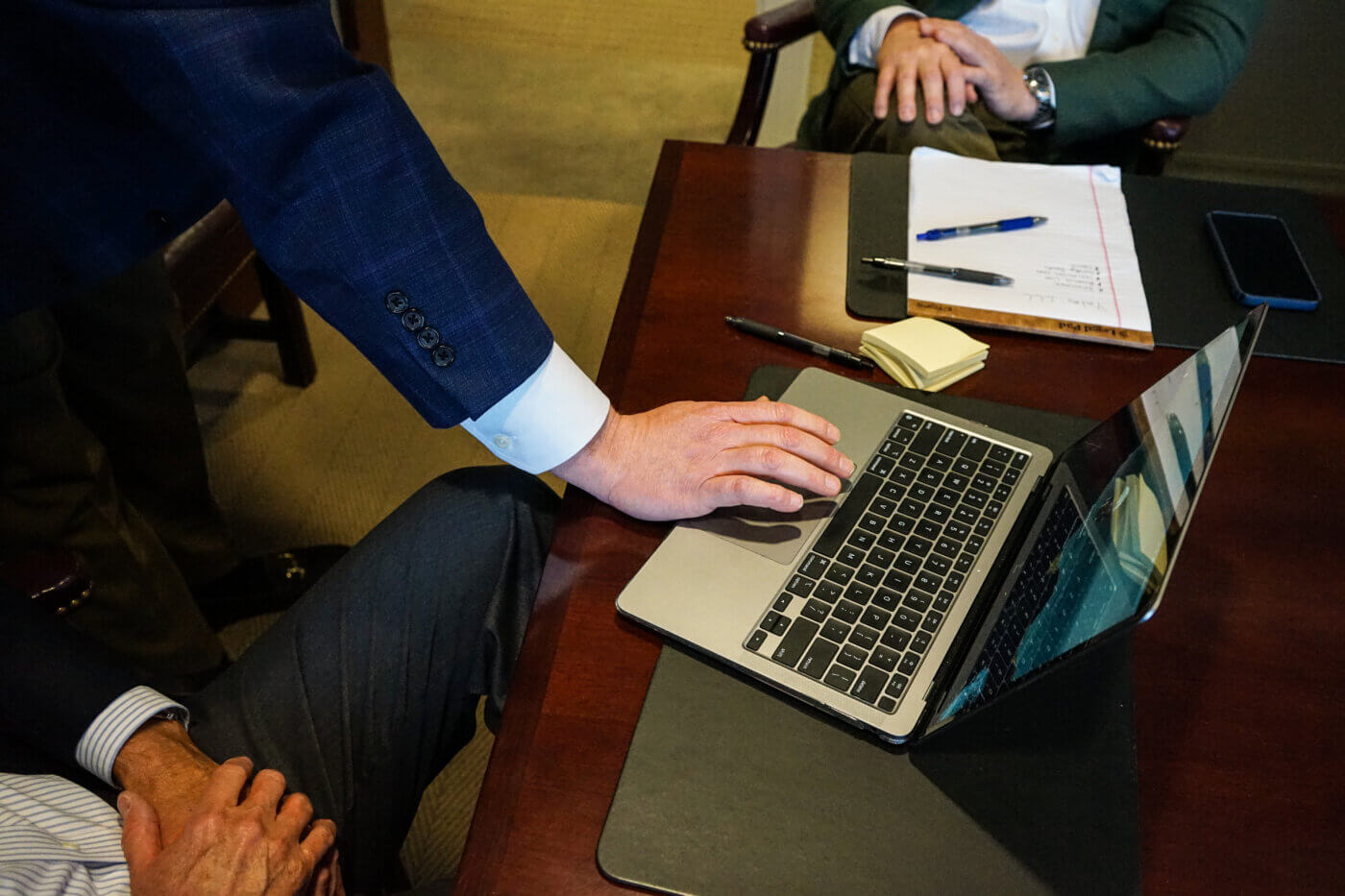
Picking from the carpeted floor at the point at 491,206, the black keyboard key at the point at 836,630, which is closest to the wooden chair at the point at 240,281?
the carpeted floor at the point at 491,206

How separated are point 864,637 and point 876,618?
0.02 metres

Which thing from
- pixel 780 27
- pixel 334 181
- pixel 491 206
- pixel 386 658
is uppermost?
pixel 334 181

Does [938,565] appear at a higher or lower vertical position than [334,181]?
lower

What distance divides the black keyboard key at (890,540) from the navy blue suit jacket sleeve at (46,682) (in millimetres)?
568

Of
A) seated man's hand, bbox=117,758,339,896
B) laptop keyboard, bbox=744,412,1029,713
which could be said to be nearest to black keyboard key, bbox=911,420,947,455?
laptop keyboard, bbox=744,412,1029,713

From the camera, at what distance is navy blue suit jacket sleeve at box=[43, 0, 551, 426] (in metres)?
0.59

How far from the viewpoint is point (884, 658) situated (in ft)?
1.90

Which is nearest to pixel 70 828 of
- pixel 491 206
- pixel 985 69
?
pixel 985 69

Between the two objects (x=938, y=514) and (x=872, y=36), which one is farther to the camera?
(x=872, y=36)

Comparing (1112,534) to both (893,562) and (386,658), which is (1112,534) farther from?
(386,658)

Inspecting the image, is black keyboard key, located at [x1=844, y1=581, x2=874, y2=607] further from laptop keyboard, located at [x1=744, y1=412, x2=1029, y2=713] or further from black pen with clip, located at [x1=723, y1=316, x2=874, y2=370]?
black pen with clip, located at [x1=723, y1=316, x2=874, y2=370]

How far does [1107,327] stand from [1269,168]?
1.69m

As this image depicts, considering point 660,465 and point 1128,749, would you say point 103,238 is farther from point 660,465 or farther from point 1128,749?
point 1128,749

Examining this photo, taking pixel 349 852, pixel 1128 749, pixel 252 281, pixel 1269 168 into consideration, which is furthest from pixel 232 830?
pixel 1269 168
